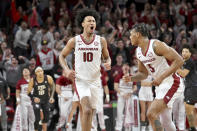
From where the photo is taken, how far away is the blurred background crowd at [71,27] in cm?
1342

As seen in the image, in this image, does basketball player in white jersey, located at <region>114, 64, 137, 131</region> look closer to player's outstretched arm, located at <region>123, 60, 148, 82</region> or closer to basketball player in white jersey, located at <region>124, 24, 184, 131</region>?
player's outstretched arm, located at <region>123, 60, 148, 82</region>

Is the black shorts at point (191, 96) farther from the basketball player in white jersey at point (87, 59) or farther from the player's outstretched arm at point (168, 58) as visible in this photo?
the player's outstretched arm at point (168, 58)

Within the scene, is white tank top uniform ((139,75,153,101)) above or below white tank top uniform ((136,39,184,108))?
below

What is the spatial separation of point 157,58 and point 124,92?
5.21 meters

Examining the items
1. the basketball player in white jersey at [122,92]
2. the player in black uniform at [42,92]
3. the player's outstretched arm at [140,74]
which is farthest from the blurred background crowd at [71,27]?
the player's outstretched arm at [140,74]

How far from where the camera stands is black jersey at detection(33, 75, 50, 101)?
11359 millimetres

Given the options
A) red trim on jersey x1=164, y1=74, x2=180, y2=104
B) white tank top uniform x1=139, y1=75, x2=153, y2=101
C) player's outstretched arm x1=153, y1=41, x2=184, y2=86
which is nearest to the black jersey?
white tank top uniform x1=139, y1=75, x2=153, y2=101

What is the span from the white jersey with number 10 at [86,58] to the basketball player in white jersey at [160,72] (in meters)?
0.83

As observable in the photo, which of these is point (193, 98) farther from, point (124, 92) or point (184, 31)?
point (184, 31)

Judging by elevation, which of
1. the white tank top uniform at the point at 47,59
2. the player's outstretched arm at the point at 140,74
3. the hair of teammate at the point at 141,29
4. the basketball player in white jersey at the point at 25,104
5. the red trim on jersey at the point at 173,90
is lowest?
the basketball player in white jersey at the point at 25,104

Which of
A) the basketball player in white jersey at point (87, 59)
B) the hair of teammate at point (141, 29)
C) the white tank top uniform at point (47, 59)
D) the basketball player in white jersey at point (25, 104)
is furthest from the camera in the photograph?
the white tank top uniform at point (47, 59)

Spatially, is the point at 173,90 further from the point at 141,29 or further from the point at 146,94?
the point at 146,94

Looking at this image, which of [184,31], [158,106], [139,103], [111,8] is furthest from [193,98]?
[111,8]

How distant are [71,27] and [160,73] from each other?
821 centimetres
